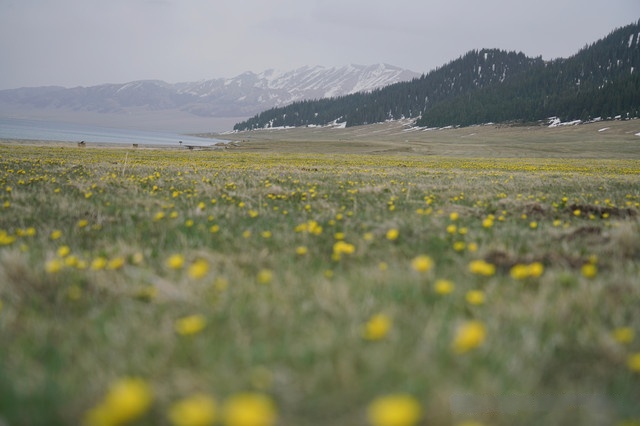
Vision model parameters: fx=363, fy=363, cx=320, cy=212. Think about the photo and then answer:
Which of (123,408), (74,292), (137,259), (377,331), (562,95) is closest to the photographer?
(123,408)

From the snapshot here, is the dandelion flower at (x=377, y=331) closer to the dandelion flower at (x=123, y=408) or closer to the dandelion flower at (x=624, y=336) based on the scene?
the dandelion flower at (x=123, y=408)

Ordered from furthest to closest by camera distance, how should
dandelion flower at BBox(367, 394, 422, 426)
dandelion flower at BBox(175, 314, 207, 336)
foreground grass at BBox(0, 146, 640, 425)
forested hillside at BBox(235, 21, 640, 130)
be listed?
forested hillside at BBox(235, 21, 640, 130), dandelion flower at BBox(175, 314, 207, 336), foreground grass at BBox(0, 146, 640, 425), dandelion flower at BBox(367, 394, 422, 426)

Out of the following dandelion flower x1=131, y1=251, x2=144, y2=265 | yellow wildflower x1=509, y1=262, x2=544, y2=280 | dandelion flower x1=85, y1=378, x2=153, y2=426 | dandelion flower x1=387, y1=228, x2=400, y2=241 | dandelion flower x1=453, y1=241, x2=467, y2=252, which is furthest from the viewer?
dandelion flower x1=387, y1=228, x2=400, y2=241

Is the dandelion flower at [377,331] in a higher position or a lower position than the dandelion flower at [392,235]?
higher

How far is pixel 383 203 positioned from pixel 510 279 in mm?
4088

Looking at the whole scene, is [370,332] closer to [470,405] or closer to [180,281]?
[470,405]

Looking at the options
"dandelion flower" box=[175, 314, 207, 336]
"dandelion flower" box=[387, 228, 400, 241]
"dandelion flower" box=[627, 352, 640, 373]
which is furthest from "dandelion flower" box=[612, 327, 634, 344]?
"dandelion flower" box=[387, 228, 400, 241]

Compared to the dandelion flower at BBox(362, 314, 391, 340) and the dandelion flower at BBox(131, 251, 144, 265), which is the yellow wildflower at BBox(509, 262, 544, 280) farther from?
the dandelion flower at BBox(131, 251, 144, 265)

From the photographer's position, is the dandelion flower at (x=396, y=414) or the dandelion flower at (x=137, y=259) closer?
the dandelion flower at (x=396, y=414)

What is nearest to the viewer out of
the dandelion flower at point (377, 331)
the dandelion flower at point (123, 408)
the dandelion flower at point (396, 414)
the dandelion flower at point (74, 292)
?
the dandelion flower at point (396, 414)

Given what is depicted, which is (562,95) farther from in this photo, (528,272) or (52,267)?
(52,267)

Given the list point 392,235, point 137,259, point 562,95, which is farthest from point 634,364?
point 562,95

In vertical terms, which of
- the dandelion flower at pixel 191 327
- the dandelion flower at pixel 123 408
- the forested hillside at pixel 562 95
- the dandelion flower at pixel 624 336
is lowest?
the dandelion flower at pixel 624 336

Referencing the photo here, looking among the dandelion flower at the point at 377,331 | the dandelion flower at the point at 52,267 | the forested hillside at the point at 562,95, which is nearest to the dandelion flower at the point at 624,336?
the dandelion flower at the point at 377,331
